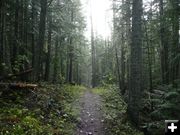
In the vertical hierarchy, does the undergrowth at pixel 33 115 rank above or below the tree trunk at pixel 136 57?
below

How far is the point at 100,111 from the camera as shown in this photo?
52.5 feet

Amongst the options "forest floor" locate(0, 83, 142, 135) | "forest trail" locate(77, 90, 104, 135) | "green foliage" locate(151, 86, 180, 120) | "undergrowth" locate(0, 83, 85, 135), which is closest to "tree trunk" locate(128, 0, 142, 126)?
"forest floor" locate(0, 83, 142, 135)

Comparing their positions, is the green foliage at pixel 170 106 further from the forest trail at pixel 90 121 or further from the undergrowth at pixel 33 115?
the undergrowth at pixel 33 115

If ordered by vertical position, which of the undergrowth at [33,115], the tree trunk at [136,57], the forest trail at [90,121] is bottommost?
the forest trail at [90,121]

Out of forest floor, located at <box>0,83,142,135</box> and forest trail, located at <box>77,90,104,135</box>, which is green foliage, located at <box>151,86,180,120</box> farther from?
forest trail, located at <box>77,90,104,135</box>

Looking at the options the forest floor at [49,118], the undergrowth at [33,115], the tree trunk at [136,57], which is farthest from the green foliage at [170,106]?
the undergrowth at [33,115]

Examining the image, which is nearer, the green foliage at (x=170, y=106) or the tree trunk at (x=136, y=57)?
the green foliage at (x=170, y=106)

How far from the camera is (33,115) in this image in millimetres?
11836

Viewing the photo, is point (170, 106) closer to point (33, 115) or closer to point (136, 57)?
point (136, 57)

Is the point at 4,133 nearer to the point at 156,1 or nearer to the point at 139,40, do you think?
the point at 139,40

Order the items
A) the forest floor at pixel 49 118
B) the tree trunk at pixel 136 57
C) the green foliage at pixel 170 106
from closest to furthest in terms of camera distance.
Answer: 1. the forest floor at pixel 49 118
2. the green foliage at pixel 170 106
3. the tree trunk at pixel 136 57

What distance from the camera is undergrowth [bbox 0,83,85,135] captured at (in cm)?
1014

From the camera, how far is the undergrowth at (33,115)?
10.1 meters

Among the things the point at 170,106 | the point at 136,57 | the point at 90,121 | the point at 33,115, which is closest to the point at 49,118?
the point at 33,115
